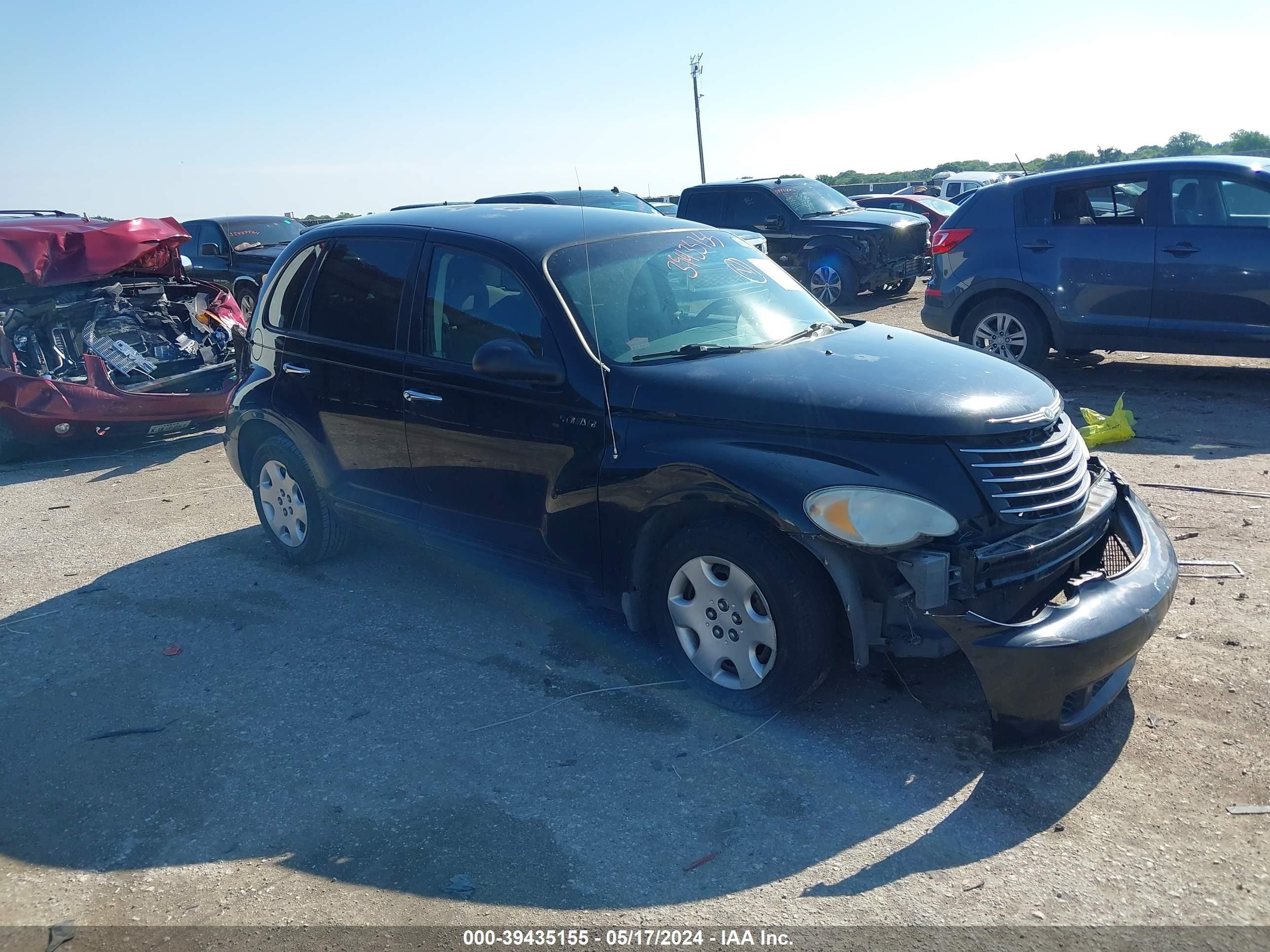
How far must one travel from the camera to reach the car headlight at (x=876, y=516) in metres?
3.49

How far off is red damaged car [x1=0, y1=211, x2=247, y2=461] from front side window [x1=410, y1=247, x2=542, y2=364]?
4.64 metres

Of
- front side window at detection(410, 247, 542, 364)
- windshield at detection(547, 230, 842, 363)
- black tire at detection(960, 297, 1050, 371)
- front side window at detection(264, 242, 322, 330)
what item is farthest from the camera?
black tire at detection(960, 297, 1050, 371)

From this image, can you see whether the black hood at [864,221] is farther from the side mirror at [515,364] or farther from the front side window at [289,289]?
the side mirror at [515,364]

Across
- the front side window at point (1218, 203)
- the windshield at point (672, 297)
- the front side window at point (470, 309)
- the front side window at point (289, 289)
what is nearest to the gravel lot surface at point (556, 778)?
the front side window at point (470, 309)

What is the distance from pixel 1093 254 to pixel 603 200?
838 cm

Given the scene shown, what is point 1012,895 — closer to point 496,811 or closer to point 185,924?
point 496,811

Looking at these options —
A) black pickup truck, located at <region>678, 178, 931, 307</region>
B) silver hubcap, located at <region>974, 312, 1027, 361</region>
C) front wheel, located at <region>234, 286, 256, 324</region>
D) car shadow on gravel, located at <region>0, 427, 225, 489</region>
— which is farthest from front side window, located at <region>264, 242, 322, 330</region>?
black pickup truck, located at <region>678, 178, 931, 307</region>

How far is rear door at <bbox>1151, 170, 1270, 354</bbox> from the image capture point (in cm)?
804

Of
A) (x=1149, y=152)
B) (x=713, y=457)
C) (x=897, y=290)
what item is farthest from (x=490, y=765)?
(x=1149, y=152)

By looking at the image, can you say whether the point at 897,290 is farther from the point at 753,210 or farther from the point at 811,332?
the point at 811,332

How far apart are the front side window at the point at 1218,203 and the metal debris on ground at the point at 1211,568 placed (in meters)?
4.33

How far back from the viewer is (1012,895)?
2.95 m

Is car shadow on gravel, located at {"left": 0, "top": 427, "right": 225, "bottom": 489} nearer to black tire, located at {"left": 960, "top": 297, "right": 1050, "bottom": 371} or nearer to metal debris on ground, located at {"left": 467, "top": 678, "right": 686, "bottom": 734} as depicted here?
metal debris on ground, located at {"left": 467, "top": 678, "right": 686, "bottom": 734}

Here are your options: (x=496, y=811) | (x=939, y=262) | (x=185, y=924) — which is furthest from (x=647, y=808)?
(x=939, y=262)
